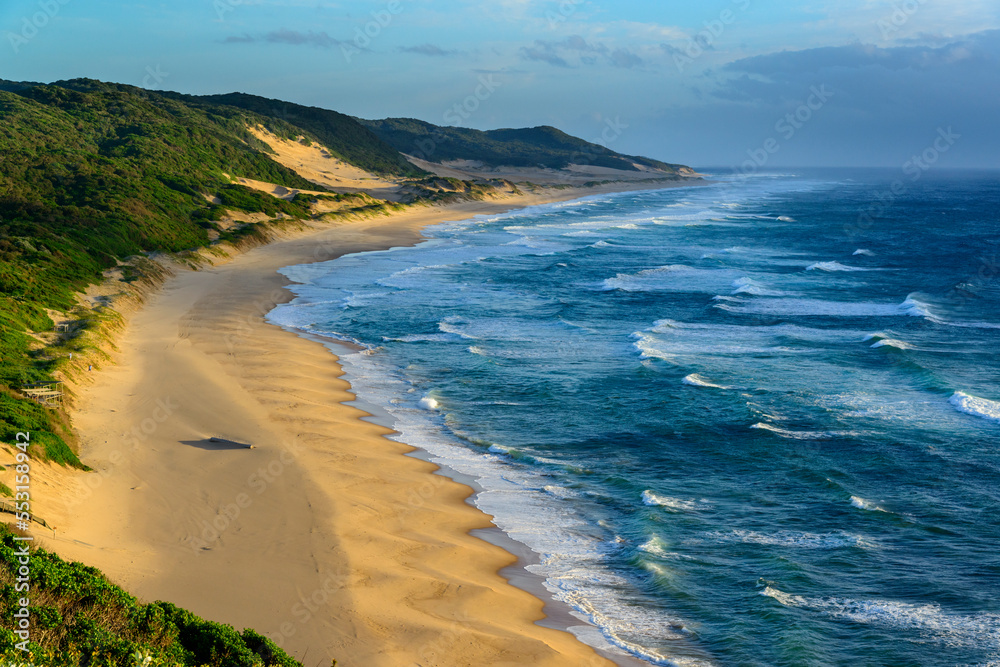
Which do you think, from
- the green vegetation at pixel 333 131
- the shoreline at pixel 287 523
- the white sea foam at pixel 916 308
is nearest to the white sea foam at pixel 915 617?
the shoreline at pixel 287 523

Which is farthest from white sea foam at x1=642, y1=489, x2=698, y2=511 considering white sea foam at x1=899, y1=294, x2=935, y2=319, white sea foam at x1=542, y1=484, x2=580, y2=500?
white sea foam at x1=899, y1=294, x2=935, y2=319

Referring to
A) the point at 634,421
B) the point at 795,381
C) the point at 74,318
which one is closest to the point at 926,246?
the point at 795,381

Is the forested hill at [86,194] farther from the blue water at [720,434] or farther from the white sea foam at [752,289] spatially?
the white sea foam at [752,289]

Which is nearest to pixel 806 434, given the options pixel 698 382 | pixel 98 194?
pixel 698 382

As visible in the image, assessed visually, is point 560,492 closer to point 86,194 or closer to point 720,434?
point 720,434

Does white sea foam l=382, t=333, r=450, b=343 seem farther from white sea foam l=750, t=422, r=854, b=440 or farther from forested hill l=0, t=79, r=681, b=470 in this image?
white sea foam l=750, t=422, r=854, b=440

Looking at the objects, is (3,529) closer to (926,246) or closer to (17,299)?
(17,299)

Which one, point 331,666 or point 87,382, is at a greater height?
point 87,382
